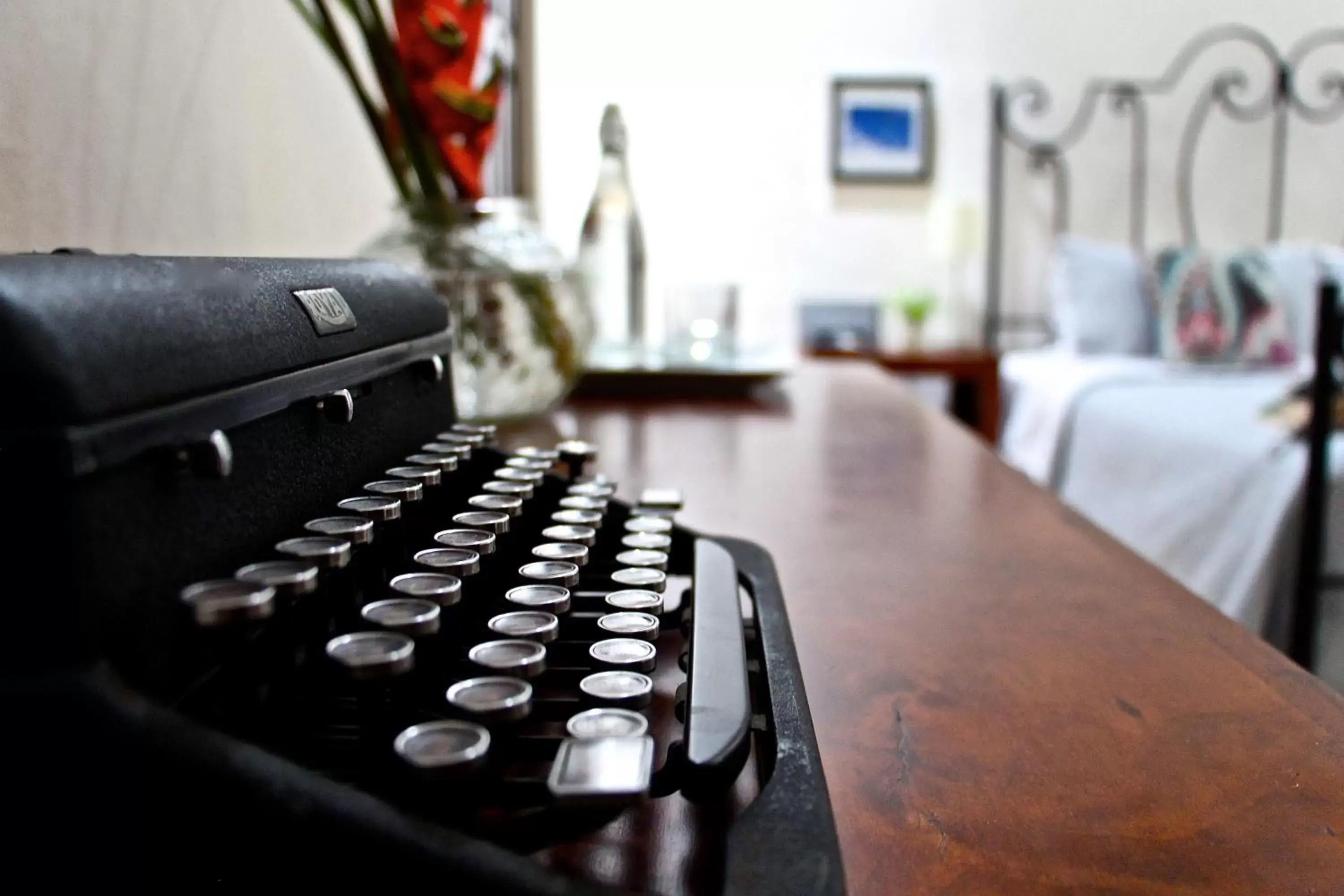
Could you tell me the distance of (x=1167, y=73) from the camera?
3.74 m

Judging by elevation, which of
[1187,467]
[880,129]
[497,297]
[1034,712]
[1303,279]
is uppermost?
[880,129]

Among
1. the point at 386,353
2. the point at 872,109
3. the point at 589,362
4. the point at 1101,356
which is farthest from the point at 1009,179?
the point at 386,353

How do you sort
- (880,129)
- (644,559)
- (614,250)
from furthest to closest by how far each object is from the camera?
(880,129)
(614,250)
(644,559)

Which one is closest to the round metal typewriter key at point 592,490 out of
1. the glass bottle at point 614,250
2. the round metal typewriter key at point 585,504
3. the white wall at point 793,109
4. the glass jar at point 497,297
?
the round metal typewriter key at point 585,504

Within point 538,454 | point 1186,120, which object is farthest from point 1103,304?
point 538,454

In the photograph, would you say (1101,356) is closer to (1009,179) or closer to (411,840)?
(1009,179)

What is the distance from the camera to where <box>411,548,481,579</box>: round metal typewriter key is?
14.6 inches

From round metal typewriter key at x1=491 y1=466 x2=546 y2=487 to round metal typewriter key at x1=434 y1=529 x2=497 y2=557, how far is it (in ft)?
0.36

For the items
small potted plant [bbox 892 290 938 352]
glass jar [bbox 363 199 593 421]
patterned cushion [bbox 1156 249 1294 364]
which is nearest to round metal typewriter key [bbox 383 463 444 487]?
glass jar [bbox 363 199 593 421]

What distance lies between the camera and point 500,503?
1.59 ft

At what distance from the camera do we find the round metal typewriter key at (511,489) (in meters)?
0.51

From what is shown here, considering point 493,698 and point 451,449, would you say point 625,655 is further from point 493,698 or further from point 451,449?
point 451,449

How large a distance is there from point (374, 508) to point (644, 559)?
0.14 m

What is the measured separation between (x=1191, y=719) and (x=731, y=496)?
466mm
